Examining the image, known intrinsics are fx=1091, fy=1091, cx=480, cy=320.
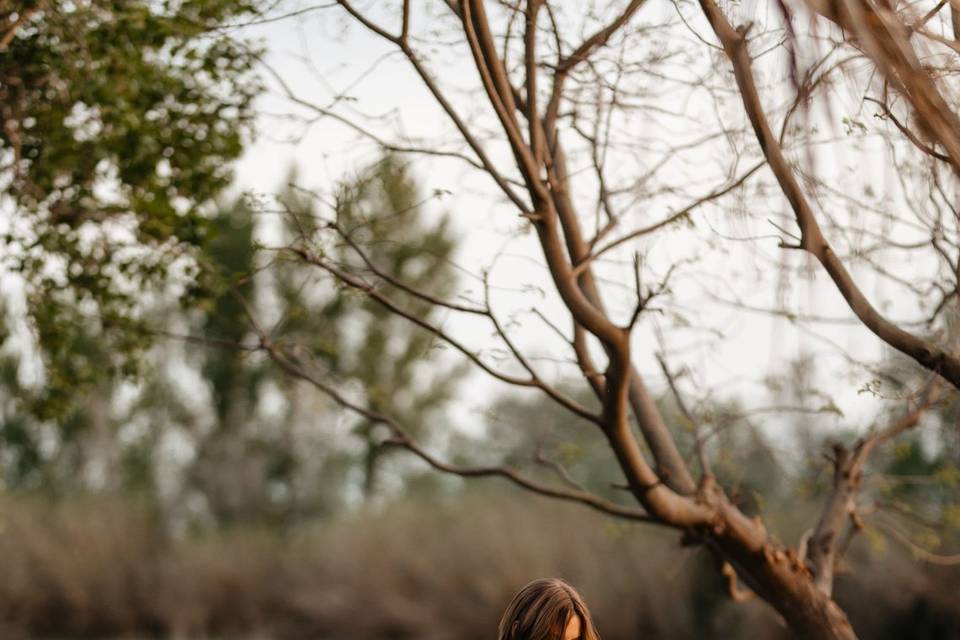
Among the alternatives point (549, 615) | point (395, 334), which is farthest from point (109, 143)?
point (395, 334)

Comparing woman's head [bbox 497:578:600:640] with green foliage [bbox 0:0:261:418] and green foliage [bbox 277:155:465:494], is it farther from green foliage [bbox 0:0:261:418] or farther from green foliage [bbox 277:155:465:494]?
green foliage [bbox 277:155:465:494]

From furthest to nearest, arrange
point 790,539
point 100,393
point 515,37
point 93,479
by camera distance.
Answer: point 93,479 < point 100,393 < point 790,539 < point 515,37

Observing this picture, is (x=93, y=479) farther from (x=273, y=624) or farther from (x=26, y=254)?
(x=26, y=254)

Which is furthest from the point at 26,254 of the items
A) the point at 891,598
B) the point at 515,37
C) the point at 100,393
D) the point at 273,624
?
the point at 100,393

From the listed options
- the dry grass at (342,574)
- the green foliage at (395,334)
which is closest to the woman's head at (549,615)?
the dry grass at (342,574)

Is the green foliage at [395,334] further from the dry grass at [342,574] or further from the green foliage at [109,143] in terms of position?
the green foliage at [109,143]

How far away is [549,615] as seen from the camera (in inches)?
110

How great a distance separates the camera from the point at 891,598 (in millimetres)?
10219

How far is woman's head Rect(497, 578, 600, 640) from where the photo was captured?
2.79 metres

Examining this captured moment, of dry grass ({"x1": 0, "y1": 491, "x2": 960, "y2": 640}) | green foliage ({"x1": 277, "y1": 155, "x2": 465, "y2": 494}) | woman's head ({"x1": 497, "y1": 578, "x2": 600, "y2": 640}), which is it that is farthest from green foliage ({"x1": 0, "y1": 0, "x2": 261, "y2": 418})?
green foliage ({"x1": 277, "y1": 155, "x2": 465, "y2": 494})

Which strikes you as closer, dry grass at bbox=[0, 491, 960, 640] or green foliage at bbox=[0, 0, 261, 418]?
green foliage at bbox=[0, 0, 261, 418]

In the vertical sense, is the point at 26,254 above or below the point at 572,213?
above

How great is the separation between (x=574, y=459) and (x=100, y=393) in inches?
863

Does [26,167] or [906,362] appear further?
[26,167]
